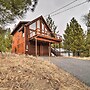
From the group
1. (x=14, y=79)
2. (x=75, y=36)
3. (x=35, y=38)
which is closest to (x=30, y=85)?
(x=14, y=79)

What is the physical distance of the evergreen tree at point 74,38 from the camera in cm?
3722

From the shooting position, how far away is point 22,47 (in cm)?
2858

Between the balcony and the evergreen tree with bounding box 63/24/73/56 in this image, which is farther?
the evergreen tree with bounding box 63/24/73/56

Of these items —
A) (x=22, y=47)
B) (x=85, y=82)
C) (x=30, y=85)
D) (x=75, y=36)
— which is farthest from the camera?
(x=75, y=36)

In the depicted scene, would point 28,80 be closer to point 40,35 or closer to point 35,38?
point 35,38

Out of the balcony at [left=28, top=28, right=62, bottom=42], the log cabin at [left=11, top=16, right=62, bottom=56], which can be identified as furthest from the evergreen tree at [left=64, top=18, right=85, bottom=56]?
the balcony at [left=28, top=28, right=62, bottom=42]

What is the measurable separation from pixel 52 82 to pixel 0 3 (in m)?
4.82

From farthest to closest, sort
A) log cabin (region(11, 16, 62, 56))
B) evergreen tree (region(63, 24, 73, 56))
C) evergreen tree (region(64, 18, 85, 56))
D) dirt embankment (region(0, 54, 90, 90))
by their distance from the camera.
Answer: evergreen tree (region(63, 24, 73, 56)) → evergreen tree (region(64, 18, 85, 56)) → log cabin (region(11, 16, 62, 56)) → dirt embankment (region(0, 54, 90, 90))

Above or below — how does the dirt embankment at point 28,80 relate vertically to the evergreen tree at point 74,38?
below

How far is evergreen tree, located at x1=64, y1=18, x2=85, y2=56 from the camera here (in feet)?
122

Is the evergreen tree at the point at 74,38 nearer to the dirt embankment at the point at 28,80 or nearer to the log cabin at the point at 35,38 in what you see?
the log cabin at the point at 35,38

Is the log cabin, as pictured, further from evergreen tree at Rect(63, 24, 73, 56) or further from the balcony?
evergreen tree at Rect(63, 24, 73, 56)

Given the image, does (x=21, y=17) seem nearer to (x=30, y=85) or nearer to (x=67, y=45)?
(x=30, y=85)

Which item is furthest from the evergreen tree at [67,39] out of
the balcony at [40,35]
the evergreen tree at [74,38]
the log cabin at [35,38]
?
the balcony at [40,35]
